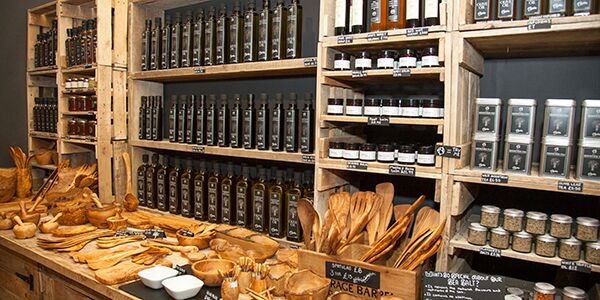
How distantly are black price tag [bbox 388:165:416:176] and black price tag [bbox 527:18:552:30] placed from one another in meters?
0.61

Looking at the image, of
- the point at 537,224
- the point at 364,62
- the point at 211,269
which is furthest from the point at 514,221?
the point at 211,269

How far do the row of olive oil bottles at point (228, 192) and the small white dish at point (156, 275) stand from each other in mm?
588

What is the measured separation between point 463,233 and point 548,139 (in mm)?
473

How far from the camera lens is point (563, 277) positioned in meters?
1.78

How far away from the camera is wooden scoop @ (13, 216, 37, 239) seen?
7.68 ft

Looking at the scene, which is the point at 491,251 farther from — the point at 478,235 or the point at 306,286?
the point at 306,286

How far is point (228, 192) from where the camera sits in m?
2.44

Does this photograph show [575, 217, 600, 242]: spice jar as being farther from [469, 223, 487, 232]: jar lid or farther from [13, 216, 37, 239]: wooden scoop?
[13, 216, 37, 239]: wooden scoop

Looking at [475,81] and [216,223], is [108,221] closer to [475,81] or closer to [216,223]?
[216,223]

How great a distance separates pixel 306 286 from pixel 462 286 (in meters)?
0.51

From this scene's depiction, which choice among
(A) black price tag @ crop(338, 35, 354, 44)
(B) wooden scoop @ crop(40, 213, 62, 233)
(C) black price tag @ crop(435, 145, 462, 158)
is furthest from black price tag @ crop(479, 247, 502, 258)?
(B) wooden scoop @ crop(40, 213, 62, 233)

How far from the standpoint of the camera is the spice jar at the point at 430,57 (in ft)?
5.37

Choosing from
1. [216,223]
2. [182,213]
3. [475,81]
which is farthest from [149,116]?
[475,81]

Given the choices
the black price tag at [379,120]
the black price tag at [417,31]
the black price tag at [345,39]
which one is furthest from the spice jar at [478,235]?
the black price tag at [345,39]
